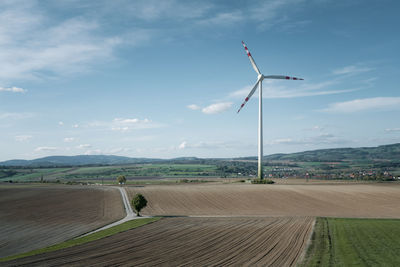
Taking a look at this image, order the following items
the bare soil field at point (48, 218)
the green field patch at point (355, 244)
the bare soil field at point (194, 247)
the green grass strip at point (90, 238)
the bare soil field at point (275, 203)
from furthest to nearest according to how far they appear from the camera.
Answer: the bare soil field at point (275, 203)
the bare soil field at point (48, 218)
the green grass strip at point (90, 238)
the bare soil field at point (194, 247)
the green field patch at point (355, 244)

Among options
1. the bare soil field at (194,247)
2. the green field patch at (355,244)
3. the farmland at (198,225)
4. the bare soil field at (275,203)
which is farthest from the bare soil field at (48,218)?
the green field patch at (355,244)

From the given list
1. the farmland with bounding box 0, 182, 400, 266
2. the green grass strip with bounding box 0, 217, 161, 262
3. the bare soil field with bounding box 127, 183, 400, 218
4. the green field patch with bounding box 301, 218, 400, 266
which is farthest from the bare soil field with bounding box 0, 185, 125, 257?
the green field patch with bounding box 301, 218, 400, 266

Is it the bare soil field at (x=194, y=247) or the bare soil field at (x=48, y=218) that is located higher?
the bare soil field at (x=194, y=247)

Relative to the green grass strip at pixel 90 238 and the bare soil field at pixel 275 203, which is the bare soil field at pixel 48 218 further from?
the bare soil field at pixel 275 203

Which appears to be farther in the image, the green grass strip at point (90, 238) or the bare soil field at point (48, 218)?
the bare soil field at point (48, 218)

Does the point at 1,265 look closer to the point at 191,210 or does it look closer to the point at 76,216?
the point at 76,216

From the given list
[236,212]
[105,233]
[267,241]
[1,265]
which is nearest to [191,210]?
[236,212]

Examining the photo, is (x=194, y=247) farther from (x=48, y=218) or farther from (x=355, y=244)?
(x=48, y=218)
